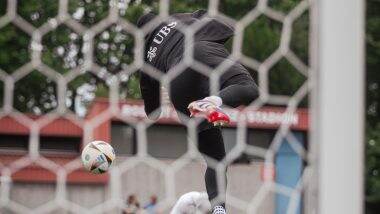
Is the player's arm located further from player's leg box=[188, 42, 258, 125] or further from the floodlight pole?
the floodlight pole

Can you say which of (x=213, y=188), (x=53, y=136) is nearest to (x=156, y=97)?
(x=213, y=188)

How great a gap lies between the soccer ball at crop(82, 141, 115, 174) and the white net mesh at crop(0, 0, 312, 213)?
0.06 m

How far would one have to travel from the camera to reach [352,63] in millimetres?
821

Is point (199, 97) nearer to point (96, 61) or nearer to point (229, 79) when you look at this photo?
point (229, 79)

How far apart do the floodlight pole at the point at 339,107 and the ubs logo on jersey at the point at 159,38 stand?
0.77 meters

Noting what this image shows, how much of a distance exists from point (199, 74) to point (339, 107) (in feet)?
2.51

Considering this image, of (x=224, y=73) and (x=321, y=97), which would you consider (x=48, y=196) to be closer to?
(x=224, y=73)

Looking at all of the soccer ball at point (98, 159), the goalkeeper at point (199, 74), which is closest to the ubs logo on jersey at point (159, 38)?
the goalkeeper at point (199, 74)

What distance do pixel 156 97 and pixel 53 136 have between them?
320 centimetres

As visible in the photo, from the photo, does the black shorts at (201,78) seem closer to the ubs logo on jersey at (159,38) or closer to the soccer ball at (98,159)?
the ubs logo on jersey at (159,38)

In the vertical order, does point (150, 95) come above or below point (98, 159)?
above

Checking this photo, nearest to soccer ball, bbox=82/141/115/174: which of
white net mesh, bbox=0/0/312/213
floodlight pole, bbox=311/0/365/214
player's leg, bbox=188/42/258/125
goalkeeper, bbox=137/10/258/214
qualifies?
white net mesh, bbox=0/0/312/213

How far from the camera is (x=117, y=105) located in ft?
5.63

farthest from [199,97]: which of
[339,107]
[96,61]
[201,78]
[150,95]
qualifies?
[96,61]
